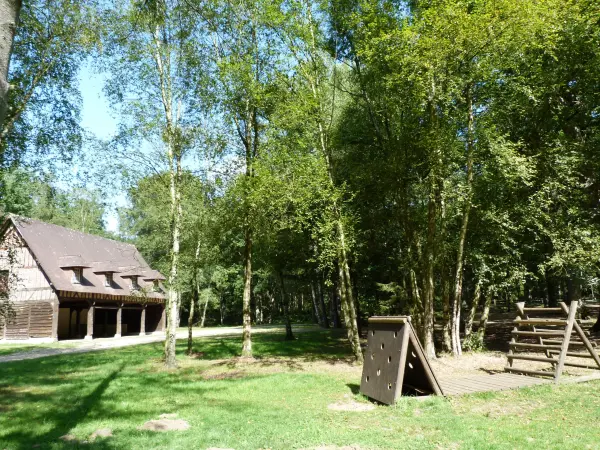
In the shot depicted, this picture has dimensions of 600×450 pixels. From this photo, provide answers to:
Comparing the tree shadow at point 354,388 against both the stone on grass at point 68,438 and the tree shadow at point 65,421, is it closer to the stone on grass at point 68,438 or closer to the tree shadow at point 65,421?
the tree shadow at point 65,421

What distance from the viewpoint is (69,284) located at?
26453mm

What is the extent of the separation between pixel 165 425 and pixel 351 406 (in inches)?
124

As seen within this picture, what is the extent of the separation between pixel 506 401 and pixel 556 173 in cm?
819

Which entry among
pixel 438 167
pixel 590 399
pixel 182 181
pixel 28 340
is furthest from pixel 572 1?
pixel 28 340

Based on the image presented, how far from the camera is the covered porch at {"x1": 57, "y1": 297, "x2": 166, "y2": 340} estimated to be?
27844 millimetres

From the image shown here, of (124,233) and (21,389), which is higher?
(124,233)

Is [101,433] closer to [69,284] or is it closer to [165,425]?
[165,425]

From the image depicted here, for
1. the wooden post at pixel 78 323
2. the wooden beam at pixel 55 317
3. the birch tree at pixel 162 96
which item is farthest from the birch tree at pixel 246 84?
the wooden post at pixel 78 323

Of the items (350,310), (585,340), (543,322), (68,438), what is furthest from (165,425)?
(585,340)

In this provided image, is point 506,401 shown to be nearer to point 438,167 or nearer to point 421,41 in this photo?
point 438,167

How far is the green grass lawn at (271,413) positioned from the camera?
18.2 feet

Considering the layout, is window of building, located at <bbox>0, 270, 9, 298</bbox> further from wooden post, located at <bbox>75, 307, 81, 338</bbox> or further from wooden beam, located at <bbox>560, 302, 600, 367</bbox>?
wooden post, located at <bbox>75, 307, 81, 338</bbox>

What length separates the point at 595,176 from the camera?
45.9 ft

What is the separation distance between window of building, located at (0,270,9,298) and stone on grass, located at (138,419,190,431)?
772cm
